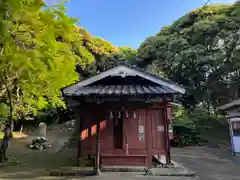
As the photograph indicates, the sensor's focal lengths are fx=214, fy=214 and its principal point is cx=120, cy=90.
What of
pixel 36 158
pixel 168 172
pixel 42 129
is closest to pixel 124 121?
pixel 168 172

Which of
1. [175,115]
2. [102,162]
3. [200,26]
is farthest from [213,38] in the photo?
[102,162]

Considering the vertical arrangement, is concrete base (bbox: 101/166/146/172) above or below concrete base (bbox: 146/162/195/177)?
above

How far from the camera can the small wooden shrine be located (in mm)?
8359

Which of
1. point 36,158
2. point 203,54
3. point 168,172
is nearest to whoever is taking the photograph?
point 168,172

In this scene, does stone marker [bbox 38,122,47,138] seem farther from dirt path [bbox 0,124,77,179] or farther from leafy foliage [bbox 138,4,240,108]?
leafy foliage [bbox 138,4,240,108]

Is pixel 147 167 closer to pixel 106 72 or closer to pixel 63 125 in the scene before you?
pixel 106 72

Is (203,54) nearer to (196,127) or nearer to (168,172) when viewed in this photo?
(196,127)

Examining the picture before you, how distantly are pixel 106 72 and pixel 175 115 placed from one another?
13646 mm

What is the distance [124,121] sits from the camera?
8.66 m

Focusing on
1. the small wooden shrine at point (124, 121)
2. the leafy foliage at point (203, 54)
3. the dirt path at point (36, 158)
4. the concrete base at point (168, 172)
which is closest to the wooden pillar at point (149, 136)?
the small wooden shrine at point (124, 121)

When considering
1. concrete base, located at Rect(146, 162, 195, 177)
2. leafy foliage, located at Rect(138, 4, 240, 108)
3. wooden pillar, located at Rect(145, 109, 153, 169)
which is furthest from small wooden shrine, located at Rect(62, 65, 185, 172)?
leafy foliage, located at Rect(138, 4, 240, 108)

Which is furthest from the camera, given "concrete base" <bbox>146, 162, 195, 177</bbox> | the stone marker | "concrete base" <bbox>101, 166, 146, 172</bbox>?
the stone marker

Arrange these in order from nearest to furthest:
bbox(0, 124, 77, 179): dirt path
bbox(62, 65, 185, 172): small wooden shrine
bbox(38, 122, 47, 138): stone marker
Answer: bbox(0, 124, 77, 179): dirt path
bbox(62, 65, 185, 172): small wooden shrine
bbox(38, 122, 47, 138): stone marker

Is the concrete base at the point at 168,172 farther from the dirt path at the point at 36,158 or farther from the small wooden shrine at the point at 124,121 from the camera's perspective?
the dirt path at the point at 36,158
